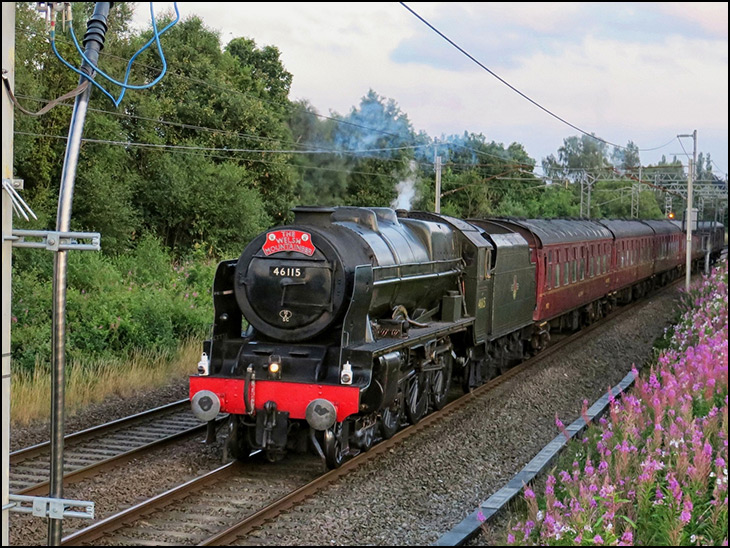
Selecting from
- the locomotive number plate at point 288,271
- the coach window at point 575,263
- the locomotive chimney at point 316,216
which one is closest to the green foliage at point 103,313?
the locomotive number plate at point 288,271

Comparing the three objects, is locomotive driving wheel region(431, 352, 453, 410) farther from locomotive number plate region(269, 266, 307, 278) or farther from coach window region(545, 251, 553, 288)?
coach window region(545, 251, 553, 288)

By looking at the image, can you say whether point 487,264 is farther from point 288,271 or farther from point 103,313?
point 103,313

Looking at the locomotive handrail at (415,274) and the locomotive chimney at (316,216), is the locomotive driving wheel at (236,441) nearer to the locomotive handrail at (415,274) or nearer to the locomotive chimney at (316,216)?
the locomotive handrail at (415,274)

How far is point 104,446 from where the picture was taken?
384 inches

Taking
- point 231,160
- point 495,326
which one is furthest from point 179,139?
point 495,326

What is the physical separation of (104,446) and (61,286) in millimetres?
5287

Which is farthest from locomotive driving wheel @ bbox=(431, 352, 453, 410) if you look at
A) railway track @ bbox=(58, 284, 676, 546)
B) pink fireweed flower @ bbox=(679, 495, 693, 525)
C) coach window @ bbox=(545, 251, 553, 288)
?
pink fireweed flower @ bbox=(679, 495, 693, 525)

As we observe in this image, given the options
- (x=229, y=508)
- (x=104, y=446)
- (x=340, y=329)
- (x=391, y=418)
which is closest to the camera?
(x=229, y=508)

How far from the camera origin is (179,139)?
2634 centimetres

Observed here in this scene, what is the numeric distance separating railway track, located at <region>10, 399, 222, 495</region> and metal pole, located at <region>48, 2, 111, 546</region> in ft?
9.54

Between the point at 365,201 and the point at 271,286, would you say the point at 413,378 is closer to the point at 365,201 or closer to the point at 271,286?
the point at 271,286

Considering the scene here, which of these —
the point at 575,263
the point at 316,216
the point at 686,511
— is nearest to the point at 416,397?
the point at 316,216

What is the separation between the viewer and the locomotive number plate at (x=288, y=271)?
8875 millimetres

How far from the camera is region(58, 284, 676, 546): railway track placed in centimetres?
677
